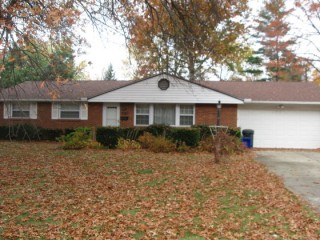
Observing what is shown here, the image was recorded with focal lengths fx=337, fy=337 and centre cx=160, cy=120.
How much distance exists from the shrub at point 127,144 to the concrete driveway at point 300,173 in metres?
5.56

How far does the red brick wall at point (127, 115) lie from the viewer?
62.1 feet

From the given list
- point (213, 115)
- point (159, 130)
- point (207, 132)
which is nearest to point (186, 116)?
point (213, 115)

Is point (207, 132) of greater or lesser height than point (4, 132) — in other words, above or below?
above

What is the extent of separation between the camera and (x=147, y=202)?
22.7ft

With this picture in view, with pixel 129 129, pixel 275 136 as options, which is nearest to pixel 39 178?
pixel 129 129

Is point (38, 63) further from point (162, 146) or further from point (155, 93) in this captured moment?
point (155, 93)

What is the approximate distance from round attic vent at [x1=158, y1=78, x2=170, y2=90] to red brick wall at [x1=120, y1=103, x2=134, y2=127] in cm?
193

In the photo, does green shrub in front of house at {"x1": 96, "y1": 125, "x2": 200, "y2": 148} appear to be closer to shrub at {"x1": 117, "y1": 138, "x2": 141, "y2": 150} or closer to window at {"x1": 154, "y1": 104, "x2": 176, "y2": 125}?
shrub at {"x1": 117, "y1": 138, "x2": 141, "y2": 150}

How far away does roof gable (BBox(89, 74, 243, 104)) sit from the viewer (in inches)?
721

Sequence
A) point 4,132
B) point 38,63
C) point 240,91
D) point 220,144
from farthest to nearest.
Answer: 1. point 240,91
2. point 4,132
3. point 220,144
4. point 38,63

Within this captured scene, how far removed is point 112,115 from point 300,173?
1156 centimetres

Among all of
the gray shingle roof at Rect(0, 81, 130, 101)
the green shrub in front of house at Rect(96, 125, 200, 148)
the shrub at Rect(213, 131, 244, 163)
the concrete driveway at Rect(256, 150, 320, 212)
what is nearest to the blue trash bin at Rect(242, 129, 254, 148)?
the green shrub in front of house at Rect(96, 125, 200, 148)

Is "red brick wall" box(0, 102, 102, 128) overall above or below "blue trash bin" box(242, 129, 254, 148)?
above

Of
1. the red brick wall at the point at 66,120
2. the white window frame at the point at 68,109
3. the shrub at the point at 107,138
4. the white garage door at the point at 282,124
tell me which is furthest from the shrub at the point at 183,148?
the white window frame at the point at 68,109
